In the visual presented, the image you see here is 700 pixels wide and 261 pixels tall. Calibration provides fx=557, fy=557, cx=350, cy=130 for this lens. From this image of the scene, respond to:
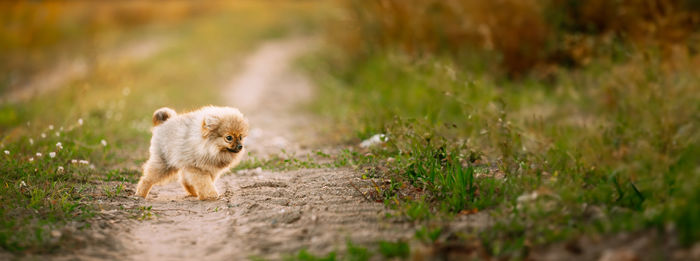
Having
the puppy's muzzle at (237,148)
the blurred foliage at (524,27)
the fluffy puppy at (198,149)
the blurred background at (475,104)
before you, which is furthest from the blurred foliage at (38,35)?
the puppy's muzzle at (237,148)

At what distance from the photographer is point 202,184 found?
502 cm

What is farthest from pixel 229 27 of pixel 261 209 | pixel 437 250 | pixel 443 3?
pixel 437 250

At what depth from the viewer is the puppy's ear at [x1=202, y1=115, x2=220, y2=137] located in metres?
4.93

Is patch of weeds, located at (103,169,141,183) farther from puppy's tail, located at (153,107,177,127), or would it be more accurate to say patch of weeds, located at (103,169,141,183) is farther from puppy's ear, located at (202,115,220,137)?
puppy's ear, located at (202,115,220,137)

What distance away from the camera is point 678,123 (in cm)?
532

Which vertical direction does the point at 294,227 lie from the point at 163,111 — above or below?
below

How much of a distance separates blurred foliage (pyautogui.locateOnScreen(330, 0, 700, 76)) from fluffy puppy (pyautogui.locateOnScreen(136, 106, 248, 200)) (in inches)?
184

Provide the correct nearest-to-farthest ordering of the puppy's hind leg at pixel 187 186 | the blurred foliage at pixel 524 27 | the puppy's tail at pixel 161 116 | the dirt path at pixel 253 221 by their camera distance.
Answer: the dirt path at pixel 253 221
the puppy's hind leg at pixel 187 186
the puppy's tail at pixel 161 116
the blurred foliage at pixel 524 27

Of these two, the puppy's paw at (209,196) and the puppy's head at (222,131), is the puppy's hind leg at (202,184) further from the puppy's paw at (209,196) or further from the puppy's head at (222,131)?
the puppy's head at (222,131)

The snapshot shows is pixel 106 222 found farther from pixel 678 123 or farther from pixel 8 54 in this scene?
pixel 8 54

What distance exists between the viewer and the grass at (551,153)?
356 cm

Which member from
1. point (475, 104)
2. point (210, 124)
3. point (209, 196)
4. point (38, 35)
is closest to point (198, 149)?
point (210, 124)

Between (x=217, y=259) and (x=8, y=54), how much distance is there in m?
14.0

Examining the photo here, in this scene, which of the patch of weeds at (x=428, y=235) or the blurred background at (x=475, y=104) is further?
the blurred background at (x=475, y=104)
